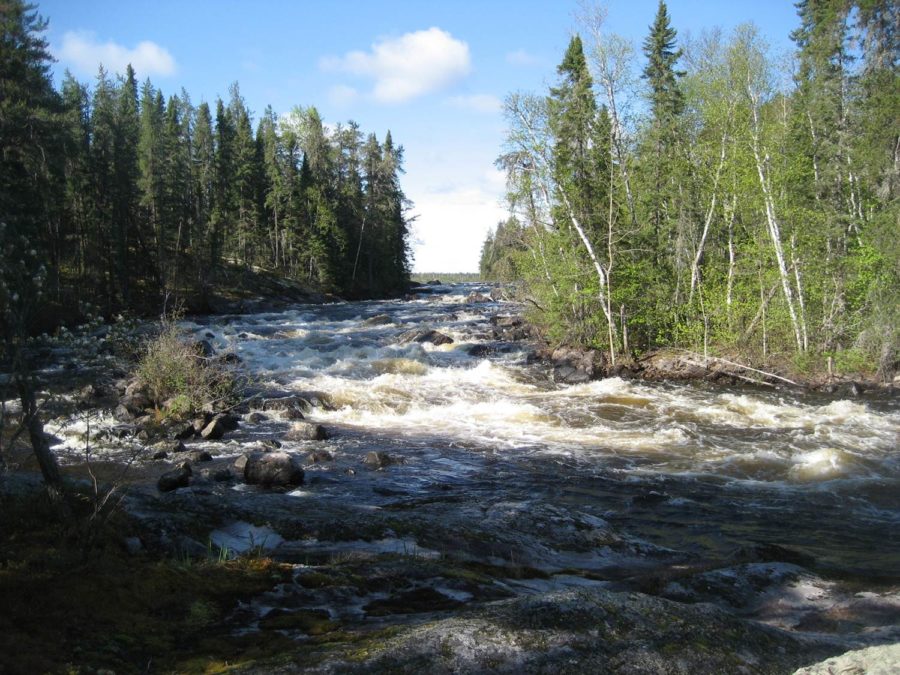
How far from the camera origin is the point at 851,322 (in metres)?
19.6

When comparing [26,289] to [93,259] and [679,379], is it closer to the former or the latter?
[679,379]

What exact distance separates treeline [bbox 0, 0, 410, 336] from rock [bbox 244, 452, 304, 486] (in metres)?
6.19

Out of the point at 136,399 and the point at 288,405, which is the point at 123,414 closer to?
the point at 136,399

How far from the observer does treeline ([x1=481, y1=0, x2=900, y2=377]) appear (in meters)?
19.4

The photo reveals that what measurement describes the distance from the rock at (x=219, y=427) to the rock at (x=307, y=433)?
5.15 ft

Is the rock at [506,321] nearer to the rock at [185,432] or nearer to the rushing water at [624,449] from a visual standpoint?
the rushing water at [624,449]

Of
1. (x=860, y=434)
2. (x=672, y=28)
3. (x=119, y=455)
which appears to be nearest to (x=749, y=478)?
(x=860, y=434)

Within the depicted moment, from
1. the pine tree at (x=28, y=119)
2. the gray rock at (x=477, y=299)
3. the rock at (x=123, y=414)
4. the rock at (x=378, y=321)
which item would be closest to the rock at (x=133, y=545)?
the rock at (x=123, y=414)

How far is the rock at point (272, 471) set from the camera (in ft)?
34.2

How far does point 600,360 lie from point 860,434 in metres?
10.1

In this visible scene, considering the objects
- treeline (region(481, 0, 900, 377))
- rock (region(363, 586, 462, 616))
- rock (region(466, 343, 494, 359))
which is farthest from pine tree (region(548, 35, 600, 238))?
rock (region(363, 586, 462, 616))

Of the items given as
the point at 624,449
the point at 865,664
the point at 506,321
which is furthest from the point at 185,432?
the point at 506,321

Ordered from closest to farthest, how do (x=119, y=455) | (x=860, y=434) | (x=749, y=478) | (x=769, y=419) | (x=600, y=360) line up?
(x=749, y=478) → (x=119, y=455) → (x=860, y=434) → (x=769, y=419) → (x=600, y=360)

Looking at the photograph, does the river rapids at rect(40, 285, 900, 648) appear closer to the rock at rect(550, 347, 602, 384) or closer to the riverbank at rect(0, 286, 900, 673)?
the riverbank at rect(0, 286, 900, 673)
